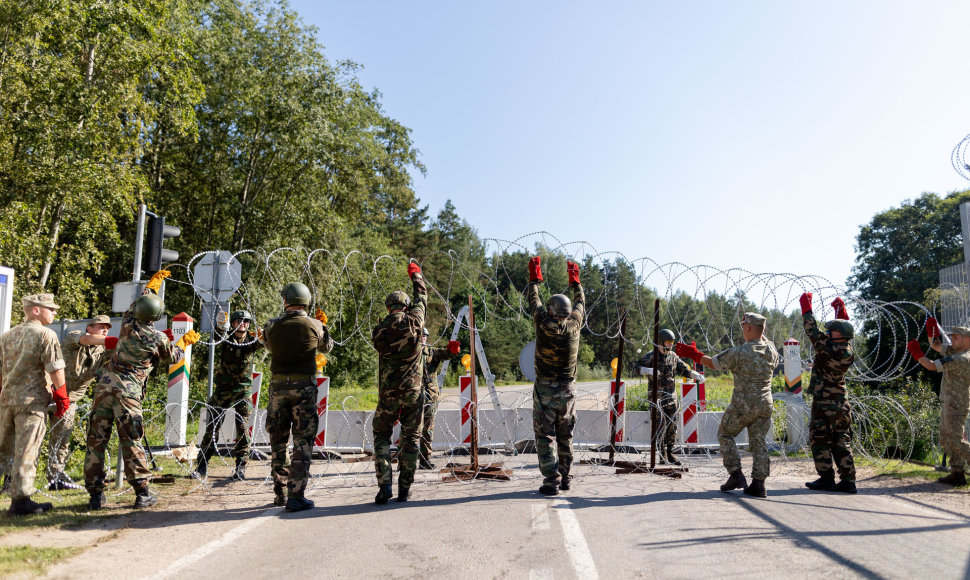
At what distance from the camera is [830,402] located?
7.12m

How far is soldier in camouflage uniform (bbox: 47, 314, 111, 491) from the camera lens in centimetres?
651

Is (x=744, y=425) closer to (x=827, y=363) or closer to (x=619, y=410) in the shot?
(x=827, y=363)

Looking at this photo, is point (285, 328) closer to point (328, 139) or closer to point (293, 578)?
point (293, 578)

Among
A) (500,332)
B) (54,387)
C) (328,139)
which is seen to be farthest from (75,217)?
(500,332)

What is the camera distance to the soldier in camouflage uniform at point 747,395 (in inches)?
259

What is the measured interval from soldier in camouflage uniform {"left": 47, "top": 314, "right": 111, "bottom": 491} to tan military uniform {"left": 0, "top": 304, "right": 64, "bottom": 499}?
20.8 inches

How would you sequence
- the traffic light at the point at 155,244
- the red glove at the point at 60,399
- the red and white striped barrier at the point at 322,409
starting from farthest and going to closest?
the red and white striped barrier at the point at 322,409
the traffic light at the point at 155,244
the red glove at the point at 60,399

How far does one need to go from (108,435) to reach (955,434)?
9.28 metres

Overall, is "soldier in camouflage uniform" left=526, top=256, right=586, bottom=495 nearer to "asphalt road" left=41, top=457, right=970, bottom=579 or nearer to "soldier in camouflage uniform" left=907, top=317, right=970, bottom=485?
"asphalt road" left=41, top=457, right=970, bottom=579

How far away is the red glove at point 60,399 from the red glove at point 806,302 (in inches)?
321

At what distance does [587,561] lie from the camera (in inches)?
160

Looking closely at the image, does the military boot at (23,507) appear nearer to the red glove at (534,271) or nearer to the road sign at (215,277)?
the road sign at (215,277)

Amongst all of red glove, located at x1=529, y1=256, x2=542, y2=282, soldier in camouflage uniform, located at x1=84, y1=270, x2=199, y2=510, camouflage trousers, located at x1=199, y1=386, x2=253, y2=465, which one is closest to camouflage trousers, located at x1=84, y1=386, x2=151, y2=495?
soldier in camouflage uniform, located at x1=84, y1=270, x2=199, y2=510

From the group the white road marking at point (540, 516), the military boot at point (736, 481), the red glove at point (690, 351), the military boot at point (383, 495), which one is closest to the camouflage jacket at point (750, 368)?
the red glove at point (690, 351)
